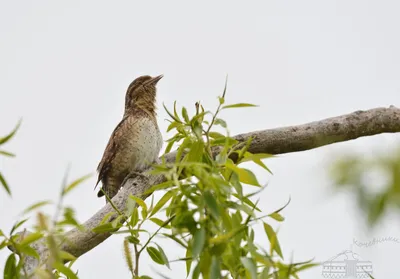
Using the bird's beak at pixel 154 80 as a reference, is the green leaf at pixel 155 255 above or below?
below

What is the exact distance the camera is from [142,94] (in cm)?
780

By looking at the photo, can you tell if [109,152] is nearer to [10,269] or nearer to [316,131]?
[316,131]

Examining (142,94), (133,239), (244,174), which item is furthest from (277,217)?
(142,94)

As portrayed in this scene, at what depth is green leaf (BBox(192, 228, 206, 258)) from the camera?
4.22 feet

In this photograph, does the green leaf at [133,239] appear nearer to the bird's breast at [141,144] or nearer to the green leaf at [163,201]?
the green leaf at [163,201]

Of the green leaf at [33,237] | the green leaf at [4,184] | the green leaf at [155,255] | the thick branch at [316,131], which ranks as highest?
the thick branch at [316,131]

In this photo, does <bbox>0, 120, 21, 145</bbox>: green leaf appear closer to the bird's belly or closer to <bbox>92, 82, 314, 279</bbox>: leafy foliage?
<bbox>92, 82, 314, 279</bbox>: leafy foliage

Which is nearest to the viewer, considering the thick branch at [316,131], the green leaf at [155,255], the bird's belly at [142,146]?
the green leaf at [155,255]

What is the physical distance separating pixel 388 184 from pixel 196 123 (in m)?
1.17

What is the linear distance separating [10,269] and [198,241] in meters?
0.68

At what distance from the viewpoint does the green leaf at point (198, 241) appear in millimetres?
1285

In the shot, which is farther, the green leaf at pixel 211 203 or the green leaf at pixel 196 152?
the green leaf at pixel 196 152

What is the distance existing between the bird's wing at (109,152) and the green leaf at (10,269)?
5010mm

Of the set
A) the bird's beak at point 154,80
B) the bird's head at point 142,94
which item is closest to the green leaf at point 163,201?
the bird's head at point 142,94
